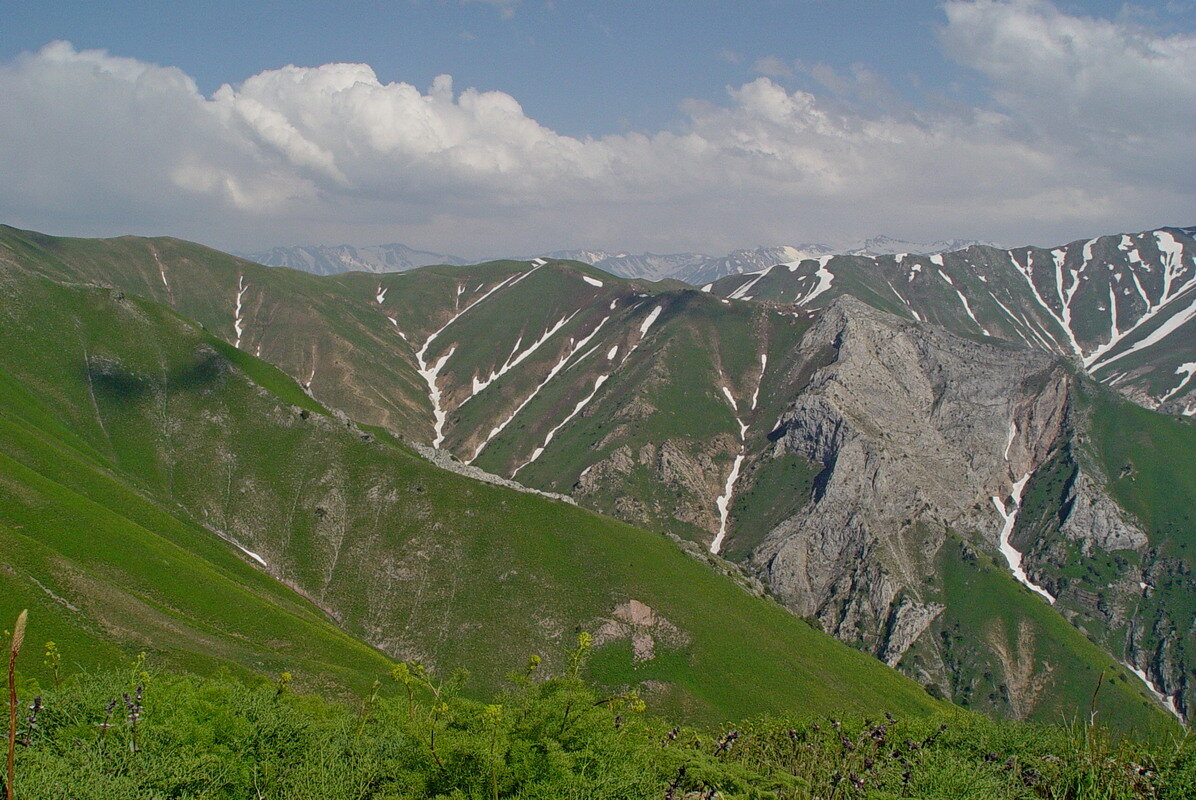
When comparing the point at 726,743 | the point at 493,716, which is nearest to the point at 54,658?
the point at 493,716

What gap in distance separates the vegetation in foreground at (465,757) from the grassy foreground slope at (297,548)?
5250cm

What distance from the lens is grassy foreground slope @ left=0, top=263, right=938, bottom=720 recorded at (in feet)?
341

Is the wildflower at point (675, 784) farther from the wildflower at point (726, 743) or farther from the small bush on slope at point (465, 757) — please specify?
the wildflower at point (726, 743)

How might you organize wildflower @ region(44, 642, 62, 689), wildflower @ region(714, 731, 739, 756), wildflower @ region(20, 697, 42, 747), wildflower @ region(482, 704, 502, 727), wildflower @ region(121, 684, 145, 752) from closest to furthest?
wildflower @ region(482, 704, 502, 727), wildflower @ region(20, 697, 42, 747), wildflower @ region(121, 684, 145, 752), wildflower @ region(44, 642, 62, 689), wildflower @ region(714, 731, 739, 756)

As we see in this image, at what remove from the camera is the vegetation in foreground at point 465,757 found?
101 feet

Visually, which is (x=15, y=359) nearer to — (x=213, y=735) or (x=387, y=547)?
(x=387, y=547)

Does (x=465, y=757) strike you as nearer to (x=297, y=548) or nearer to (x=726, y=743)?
(x=726, y=743)

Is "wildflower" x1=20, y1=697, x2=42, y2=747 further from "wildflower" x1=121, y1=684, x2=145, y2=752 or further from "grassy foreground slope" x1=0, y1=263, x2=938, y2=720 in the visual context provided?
"grassy foreground slope" x1=0, y1=263, x2=938, y2=720

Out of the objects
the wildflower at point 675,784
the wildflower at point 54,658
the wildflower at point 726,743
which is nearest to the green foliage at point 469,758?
the wildflower at point 675,784

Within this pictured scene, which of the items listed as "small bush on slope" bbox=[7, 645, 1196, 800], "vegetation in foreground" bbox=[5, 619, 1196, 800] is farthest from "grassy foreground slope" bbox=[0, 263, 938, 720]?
"vegetation in foreground" bbox=[5, 619, 1196, 800]

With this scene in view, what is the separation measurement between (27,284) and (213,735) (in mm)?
201913

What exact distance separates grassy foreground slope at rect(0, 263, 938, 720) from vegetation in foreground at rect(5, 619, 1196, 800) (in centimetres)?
5250

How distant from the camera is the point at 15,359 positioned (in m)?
164

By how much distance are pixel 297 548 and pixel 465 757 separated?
13006cm
